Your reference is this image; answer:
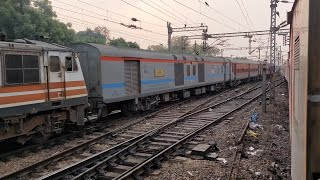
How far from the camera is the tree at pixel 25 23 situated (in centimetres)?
3212

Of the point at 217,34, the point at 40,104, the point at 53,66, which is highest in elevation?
the point at 217,34

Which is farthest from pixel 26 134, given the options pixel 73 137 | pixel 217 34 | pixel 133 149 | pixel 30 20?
Result: pixel 217 34

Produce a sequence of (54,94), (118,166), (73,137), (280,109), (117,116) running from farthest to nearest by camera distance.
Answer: (280,109) → (117,116) → (73,137) → (54,94) → (118,166)

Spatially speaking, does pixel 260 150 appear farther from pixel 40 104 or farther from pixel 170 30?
pixel 170 30

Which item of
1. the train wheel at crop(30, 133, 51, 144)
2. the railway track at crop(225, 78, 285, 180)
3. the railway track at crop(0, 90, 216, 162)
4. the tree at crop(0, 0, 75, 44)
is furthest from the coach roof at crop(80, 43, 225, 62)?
the tree at crop(0, 0, 75, 44)

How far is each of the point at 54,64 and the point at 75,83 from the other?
3.95 ft

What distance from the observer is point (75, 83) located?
11.6 metres

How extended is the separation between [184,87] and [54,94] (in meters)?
12.7

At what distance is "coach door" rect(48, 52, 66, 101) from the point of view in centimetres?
1041

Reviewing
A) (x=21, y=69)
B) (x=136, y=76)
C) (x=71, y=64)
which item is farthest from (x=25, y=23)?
(x=21, y=69)

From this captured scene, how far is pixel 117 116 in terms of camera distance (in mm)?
16422

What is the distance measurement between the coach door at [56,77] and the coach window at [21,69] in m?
0.57

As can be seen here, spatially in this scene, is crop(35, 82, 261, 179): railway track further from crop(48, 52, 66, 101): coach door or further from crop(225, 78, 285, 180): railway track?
crop(48, 52, 66, 101): coach door

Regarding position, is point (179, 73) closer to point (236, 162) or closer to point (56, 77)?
point (56, 77)
